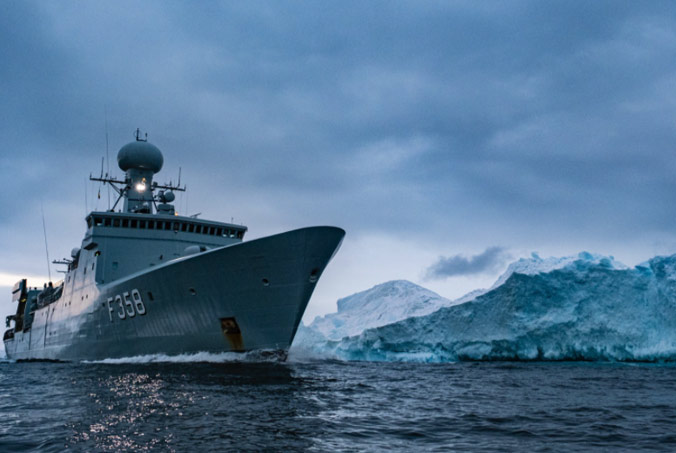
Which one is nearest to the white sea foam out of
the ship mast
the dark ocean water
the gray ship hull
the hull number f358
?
the gray ship hull

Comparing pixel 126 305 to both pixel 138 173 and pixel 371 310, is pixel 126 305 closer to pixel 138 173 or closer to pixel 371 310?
pixel 138 173

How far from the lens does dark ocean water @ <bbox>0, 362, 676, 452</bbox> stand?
548 cm

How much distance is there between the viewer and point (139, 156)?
27.3 m

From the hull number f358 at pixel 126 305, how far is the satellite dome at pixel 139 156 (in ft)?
33.0

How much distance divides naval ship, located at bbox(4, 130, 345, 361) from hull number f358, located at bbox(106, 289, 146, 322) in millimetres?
43

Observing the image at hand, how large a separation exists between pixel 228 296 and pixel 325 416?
9.43 metres

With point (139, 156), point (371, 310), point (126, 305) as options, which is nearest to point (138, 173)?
point (139, 156)

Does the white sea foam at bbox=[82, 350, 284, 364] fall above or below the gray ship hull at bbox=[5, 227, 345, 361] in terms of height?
below

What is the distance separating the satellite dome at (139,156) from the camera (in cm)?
2736

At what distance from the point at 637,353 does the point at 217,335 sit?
73.0ft

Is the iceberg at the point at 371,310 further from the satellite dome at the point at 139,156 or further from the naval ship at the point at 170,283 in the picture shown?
the satellite dome at the point at 139,156

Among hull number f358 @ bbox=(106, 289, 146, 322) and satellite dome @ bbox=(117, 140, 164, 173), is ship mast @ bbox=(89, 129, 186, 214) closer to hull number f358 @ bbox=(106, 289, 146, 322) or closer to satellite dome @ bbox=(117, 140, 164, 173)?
satellite dome @ bbox=(117, 140, 164, 173)

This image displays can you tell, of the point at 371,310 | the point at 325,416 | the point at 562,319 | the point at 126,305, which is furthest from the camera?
the point at 371,310

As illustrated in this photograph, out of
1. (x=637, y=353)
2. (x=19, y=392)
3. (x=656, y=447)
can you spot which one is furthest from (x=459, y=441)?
(x=637, y=353)
